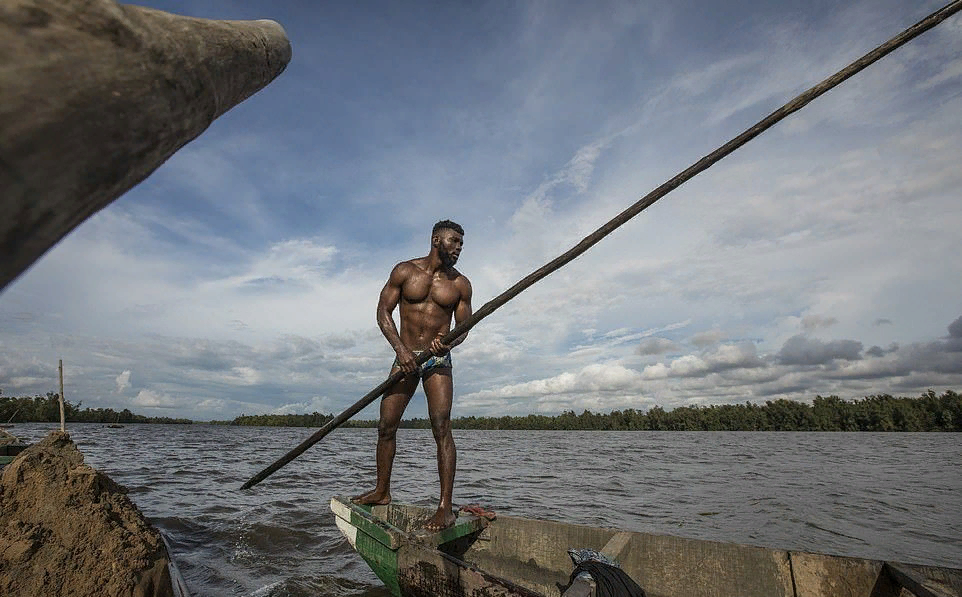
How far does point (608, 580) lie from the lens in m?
2.88

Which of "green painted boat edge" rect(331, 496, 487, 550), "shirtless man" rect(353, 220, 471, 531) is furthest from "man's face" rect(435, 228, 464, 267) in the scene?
"green painted boat edge" rect(331, 496, 487, 550)

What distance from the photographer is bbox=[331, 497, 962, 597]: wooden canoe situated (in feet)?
10.9

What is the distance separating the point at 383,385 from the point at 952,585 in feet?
14.8

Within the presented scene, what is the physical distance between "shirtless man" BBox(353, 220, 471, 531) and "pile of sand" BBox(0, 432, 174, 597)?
2050 millimetres

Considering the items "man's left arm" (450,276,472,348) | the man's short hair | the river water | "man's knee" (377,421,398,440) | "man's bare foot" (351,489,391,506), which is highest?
the man's short hair

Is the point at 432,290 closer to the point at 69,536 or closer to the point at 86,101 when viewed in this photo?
the point at 69,536

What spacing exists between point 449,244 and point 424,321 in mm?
850

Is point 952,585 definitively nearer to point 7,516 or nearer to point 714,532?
point 714,532

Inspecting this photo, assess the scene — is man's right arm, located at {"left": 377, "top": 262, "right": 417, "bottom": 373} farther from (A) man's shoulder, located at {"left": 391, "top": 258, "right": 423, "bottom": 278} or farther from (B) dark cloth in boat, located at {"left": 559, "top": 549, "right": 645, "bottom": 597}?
(B) dark cloth in boat, located at {"left": 559, "top": 549, "right": 645, "bottom": 597}

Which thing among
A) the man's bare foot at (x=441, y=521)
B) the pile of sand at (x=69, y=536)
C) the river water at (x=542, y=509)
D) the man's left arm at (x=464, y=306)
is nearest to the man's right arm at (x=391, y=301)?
the man's left arm at (x=464, y=306)

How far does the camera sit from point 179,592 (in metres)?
3.67

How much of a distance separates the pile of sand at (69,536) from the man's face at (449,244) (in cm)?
345

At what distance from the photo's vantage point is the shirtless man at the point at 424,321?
4.74 meters

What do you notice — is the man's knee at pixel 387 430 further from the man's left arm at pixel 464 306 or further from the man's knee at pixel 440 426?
the man's left arm at pixel 464 306
